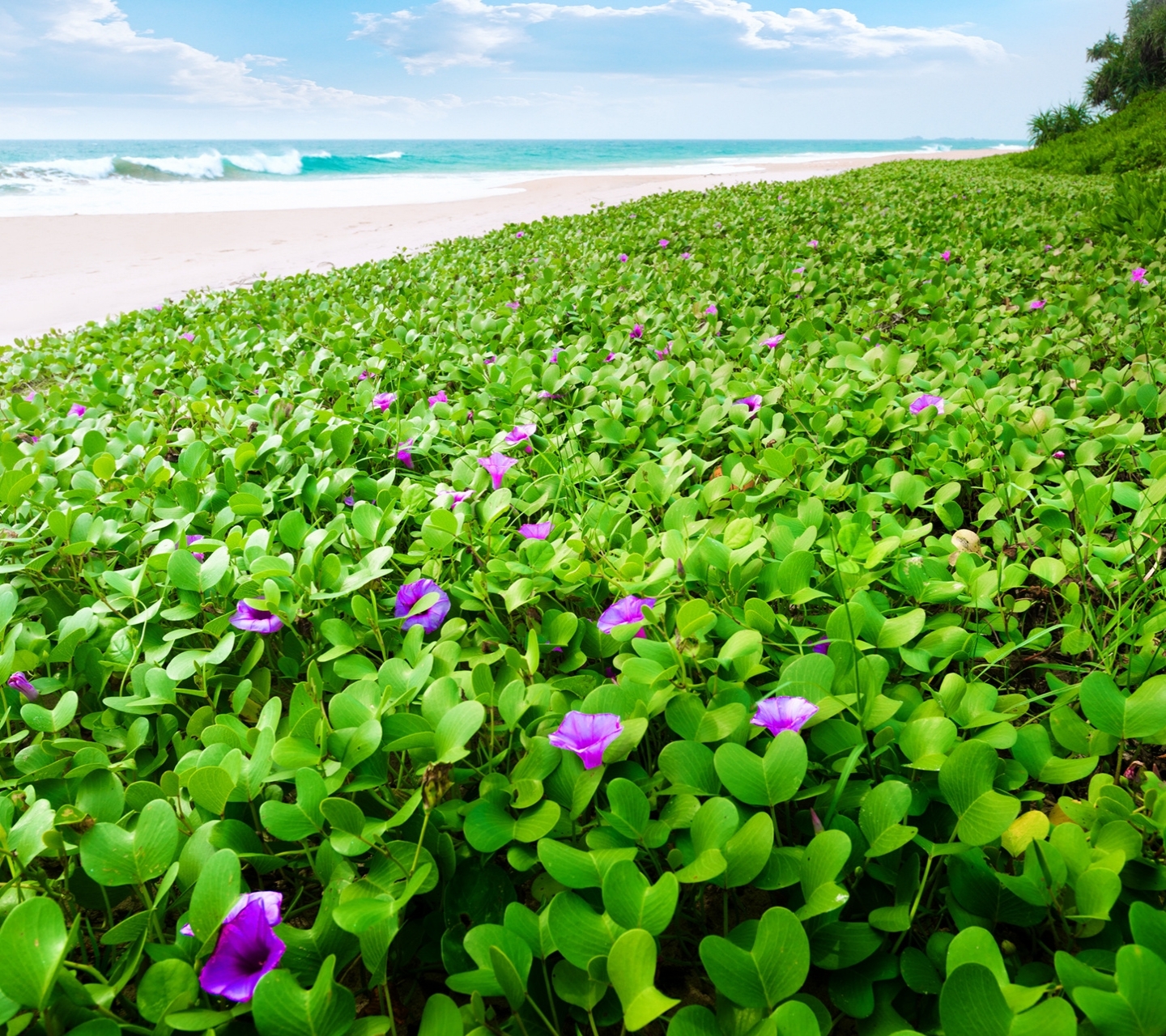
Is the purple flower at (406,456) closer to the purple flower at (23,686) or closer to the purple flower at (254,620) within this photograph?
the purple flower at (254,620)

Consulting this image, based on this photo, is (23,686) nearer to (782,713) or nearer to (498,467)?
(498,467)

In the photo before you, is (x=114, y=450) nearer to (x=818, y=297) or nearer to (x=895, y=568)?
(x=895, y=568)

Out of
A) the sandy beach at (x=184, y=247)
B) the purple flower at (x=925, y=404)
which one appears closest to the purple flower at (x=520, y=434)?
the purple flower at (x=925, y=404)

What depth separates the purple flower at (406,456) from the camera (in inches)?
64.7

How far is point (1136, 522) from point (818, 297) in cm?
188

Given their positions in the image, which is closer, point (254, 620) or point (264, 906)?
point (264, 906)

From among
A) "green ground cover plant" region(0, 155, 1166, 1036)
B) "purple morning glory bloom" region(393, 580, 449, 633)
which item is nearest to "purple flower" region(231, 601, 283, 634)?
"green ground cover plant" region(0, 155, 1166, 1036)

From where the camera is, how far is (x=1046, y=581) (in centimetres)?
108

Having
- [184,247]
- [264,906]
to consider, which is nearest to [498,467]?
[264,906]

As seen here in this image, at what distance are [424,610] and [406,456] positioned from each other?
68 centimetres

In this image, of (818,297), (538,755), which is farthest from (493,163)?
(538,755)

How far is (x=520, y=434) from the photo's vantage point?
1.64 metres

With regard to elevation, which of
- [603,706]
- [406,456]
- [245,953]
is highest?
[406,456]

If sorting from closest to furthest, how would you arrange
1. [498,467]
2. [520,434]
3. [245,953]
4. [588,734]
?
[245,953], [588,734], [498,467], [520,434]
